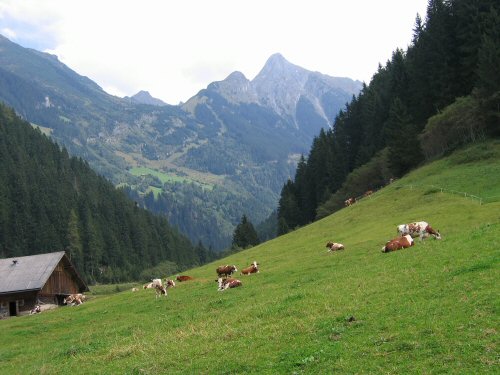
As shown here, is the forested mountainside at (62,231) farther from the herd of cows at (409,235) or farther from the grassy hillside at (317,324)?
the herd of cows at (409,235)

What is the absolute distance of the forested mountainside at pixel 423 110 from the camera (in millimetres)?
A: 72062

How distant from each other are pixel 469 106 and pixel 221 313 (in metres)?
61.0

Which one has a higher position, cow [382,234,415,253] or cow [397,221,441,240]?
cow [397,221,441,240]

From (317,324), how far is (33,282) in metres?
53.8

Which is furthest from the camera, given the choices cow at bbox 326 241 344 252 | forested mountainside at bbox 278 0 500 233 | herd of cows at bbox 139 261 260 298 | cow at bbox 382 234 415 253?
forested mountainside at bbox 278 0 500 233

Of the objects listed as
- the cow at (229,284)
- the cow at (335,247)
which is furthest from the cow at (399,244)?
the cow at (229,284)

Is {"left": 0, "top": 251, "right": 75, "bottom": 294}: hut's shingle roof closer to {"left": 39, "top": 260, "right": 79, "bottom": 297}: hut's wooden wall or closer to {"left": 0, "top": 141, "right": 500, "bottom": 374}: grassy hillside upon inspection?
{"left": 39, "top": 260, "right": 79, "bottom": 297}: hut's wooden wall

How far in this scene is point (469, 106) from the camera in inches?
2810

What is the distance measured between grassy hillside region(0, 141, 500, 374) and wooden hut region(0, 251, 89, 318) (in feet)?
78.6

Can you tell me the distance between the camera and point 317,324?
55.8 ft

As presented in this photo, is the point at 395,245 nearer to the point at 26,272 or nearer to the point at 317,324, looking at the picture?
the point at 317,324

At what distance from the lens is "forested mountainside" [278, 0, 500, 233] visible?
236 ft

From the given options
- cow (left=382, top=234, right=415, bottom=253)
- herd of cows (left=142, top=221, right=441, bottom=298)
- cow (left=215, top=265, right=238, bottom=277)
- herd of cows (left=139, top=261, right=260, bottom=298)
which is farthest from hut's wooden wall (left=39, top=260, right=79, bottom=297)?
cow (left=382, top=234, right=415, bottom=253)

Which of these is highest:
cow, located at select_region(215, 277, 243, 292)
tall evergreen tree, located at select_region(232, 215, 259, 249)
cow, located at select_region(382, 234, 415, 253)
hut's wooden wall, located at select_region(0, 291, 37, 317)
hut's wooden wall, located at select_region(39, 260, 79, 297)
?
tall evergreen tree, located at select_region(232, 215, 259, 249)
